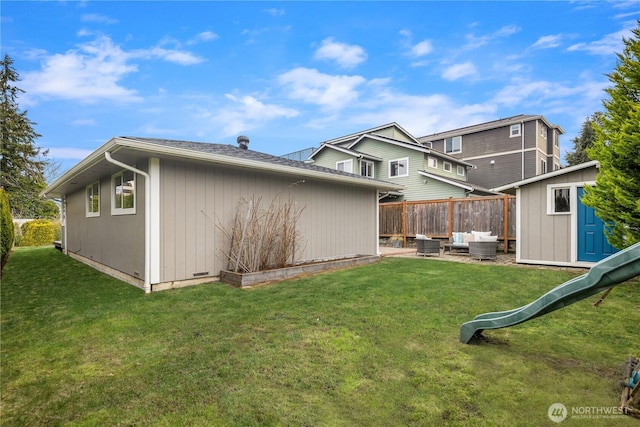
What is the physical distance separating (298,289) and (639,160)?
6.17m

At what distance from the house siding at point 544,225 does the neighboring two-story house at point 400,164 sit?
22.6 ft

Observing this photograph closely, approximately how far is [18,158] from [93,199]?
18820 mm

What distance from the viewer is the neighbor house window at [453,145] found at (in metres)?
22.6

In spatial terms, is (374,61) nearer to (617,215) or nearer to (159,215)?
(617,215)

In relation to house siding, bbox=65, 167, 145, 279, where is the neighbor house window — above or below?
above

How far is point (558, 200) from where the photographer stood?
290 inches

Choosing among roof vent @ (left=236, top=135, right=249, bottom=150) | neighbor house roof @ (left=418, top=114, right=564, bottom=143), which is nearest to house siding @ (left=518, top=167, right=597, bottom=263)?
roof vent @ (left=236, top=135, right=249, bottom=150)

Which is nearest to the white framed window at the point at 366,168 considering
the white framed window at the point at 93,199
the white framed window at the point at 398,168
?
the white framed window at the point at 398,168

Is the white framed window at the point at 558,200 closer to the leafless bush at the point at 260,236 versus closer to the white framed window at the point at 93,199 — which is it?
the leafless bush at the point at 260,236

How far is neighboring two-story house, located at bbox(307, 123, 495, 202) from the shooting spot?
1576 cm

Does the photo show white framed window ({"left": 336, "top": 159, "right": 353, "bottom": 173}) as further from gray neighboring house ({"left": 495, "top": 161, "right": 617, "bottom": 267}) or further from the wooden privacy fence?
gray neighboring house ({"left": 495, "top": 161, "right": 617, "bottom": 267})

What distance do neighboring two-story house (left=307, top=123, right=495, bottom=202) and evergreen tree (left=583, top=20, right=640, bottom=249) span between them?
349 inches

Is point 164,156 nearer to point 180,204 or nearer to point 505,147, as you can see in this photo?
point 180,204

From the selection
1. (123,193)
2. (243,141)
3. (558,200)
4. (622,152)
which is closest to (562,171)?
(558,200)
